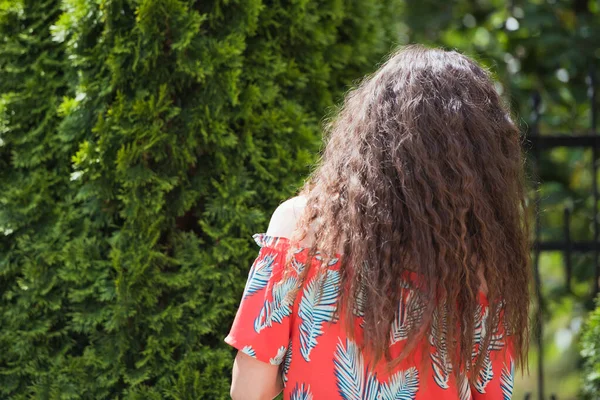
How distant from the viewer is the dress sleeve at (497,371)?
5.19ft

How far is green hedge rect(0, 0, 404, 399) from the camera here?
215 centimetres

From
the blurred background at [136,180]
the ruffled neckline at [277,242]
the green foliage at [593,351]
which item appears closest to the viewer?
the ruffled neckline at [277,242]

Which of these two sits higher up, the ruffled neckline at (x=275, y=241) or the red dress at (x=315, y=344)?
the ruffled neckline at (x=275, y=241)

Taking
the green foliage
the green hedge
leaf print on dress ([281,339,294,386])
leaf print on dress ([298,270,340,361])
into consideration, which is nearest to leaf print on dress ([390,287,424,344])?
leaf print on dress ([298,270,340,361])

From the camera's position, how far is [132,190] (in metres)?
2.14

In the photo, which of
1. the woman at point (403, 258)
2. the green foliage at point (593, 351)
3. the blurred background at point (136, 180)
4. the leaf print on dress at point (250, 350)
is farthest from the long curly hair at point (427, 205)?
the green foliage at point (593, 351)

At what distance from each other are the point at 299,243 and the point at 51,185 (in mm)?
1104

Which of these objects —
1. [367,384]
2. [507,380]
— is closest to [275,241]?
[367,384]

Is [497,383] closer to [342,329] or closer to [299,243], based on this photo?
[342,329]

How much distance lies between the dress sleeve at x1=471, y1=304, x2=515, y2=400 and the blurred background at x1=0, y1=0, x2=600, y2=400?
48 centimetres

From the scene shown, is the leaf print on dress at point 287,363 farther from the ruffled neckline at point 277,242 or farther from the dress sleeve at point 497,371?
the dress sleeve at point 497,371

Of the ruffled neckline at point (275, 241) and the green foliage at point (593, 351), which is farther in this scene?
the green foliage at point (593, 351)

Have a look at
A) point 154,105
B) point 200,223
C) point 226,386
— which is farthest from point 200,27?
point 226,386

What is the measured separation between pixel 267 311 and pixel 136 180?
2.58 ft
